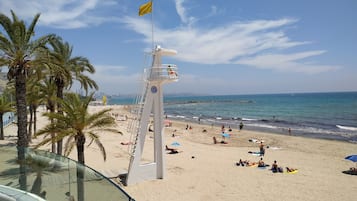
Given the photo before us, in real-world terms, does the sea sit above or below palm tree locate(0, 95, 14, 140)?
below

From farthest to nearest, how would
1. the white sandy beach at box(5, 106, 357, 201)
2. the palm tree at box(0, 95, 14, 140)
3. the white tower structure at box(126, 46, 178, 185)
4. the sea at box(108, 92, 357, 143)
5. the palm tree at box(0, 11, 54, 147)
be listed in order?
the sea at box(108, 92, 357, 143) < the palm tree at box(0, 95, 14, 140) < the white tower structure at box(126, 46, 178, 185) < the white sandy beach at box(5, 106, 357, 201) < the palm tree at box(0, 11, 54, 147)

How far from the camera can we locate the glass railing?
544 centimetres

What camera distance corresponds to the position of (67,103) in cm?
1225

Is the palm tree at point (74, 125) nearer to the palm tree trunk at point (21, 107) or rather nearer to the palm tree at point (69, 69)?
the palm tree trunk at point (21, 107)

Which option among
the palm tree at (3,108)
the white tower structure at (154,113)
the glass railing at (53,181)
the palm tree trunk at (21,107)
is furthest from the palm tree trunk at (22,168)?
the palm tree at (3,108)

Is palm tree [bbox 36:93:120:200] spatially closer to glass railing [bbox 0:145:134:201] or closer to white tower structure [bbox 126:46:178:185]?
white tower structure [bbox 126:46:178:185]

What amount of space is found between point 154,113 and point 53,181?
32.4 ft

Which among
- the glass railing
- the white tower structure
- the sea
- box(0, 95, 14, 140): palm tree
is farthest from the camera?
the sea

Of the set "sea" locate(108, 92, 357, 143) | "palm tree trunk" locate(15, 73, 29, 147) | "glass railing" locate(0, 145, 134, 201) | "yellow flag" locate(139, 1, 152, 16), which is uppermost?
"yellow flag" locate(139, 1, 152, 16)

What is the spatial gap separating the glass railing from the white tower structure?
9.09 metres

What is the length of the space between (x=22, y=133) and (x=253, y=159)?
1696 cm

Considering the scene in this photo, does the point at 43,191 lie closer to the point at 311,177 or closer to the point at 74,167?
the point at 74,167

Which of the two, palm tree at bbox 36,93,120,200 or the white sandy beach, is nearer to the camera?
palm tree at bbox 36,93,120,200

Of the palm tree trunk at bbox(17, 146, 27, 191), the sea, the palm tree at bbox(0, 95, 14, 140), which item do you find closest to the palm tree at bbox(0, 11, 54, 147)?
the palm tree trunk at bbox(17, 146, 27, 191)
